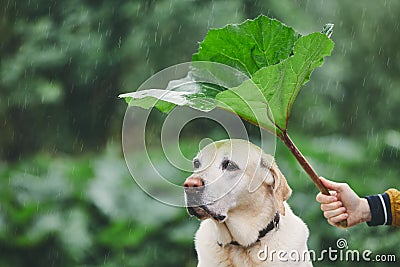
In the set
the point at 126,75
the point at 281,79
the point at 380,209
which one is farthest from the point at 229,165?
the point at 126,75

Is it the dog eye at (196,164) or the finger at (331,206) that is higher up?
the dog eye at (196,164)

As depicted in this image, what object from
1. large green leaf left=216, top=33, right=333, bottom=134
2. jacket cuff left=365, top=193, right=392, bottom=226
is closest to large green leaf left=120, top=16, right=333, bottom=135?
large green leaf left=216, top=33, right=333, bottom=134

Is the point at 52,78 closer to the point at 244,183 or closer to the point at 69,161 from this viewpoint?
the point at 69,161

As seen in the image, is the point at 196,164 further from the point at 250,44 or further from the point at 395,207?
the point at 395,207

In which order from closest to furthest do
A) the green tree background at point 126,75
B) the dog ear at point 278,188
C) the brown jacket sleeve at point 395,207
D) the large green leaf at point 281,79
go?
the large green leaf at point 281,79 < the dog ear at point 278,188 < the brown jacket sleeve at point 395,207 < the green tree background at point 126,75

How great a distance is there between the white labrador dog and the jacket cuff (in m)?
0.15

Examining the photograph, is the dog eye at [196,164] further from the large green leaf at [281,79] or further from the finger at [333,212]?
the finger at [333,212]

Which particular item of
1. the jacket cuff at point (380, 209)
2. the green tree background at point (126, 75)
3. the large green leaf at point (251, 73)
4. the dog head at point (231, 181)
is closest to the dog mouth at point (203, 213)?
the dog head at point (231, 181)

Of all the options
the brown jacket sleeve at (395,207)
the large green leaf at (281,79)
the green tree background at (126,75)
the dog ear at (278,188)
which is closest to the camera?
the large green leaf at (281,79)

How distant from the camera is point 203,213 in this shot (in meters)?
0.88

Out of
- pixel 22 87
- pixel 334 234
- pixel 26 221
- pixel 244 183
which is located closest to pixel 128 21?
pixel 22 87

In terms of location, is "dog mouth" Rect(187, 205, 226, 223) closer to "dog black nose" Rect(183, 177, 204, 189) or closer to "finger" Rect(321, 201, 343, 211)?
"dog black nose" Rect(183, 177, 204, 189)

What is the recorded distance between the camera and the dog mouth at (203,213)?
0.87m

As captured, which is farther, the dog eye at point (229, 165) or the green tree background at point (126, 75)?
the green tree background at point (126, 75)
